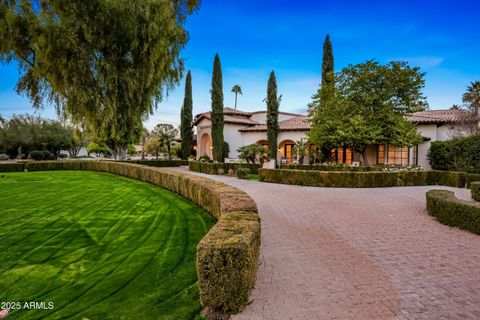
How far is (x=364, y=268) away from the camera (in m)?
4.17

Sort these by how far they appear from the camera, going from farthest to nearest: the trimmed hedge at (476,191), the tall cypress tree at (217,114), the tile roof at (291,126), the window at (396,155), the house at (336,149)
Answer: the tall cypress tree at (217,114) → the tile roof at (291,126) → the window at (396,155) → the house at (336,149) → the trimmed hedge at (476,191)

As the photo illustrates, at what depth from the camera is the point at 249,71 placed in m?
28.1

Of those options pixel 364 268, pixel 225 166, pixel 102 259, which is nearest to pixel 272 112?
pixel 225 166

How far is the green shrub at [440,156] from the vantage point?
19609 millimetres

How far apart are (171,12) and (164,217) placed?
10.5 m

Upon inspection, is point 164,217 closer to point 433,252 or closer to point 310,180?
point 433,252

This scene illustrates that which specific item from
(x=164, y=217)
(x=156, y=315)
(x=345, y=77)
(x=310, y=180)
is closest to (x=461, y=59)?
(x=345, y=77)

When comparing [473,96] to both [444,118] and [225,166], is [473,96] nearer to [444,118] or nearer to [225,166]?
[444,118]

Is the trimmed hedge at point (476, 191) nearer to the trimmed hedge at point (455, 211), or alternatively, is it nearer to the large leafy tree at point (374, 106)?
the trimmed hedge at point (455, 211)

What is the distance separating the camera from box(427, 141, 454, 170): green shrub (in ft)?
64.3

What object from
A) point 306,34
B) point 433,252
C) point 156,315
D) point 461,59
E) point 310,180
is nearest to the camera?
point 156,315

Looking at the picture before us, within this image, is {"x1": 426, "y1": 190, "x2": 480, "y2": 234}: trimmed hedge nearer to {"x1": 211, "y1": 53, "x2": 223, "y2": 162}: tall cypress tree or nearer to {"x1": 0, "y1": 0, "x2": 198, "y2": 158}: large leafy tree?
{"x1": 0, "y1": 0, "x2": 198, "y2": 158}: large leafy tree

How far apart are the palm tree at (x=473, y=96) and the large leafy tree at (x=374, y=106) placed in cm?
1019

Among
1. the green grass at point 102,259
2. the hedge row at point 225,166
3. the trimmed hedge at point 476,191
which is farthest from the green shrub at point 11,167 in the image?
the trimmed hedge at point 476,191
